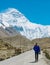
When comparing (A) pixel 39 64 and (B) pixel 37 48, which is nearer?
(A) pixel 39 64

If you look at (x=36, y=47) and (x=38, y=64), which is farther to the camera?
(x=36, y=47)

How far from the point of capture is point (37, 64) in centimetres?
3030

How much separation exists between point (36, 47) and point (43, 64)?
11.2 ft

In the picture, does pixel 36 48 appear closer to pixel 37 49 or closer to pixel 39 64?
pixel 37 49

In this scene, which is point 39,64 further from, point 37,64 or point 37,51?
point 37,51

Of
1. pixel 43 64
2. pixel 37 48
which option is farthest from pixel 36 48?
pixel 43 64

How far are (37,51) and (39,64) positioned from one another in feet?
11.4

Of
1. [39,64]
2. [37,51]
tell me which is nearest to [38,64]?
[39,64]

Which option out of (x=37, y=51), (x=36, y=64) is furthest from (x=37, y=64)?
(x=37, y=51)

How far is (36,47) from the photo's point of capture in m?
33.6

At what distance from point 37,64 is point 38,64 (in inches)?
4.3

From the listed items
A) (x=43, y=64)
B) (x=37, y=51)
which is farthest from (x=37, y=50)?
(x=43, y=64)

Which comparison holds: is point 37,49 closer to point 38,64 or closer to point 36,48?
point 36,48

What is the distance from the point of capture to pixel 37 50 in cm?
3359
